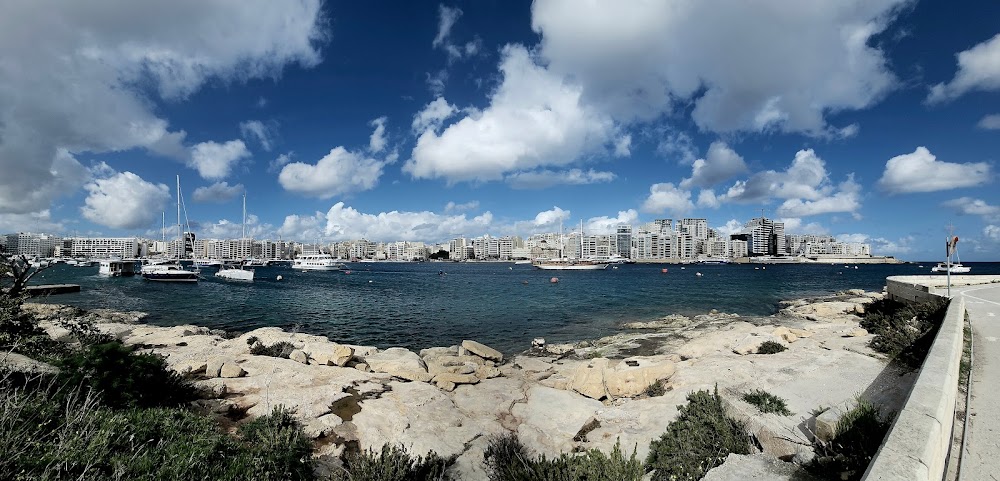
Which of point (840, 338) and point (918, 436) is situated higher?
point (918, 436)

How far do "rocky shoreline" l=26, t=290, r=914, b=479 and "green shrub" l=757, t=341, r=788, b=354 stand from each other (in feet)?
1.04

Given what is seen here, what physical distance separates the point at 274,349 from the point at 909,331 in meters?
22.3

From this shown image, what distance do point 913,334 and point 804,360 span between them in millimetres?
3986

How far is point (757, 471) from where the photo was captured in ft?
16.3

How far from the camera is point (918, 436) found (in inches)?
143

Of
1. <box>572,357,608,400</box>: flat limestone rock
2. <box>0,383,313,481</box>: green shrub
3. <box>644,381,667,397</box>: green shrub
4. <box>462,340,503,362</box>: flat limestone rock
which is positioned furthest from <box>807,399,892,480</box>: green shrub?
<box>462,340,503,362</box>: flat limestone rock

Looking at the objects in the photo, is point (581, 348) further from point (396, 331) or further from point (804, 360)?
point (396, 331)

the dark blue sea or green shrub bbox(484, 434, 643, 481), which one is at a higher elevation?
green shrub bbox(484, 434, 643, 481)

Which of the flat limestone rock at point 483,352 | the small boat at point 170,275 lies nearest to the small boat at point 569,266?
the small boat at point 170,275

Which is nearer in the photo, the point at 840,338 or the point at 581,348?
the point at 840,338

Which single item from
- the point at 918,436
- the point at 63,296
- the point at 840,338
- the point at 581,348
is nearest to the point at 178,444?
the point at 918,436

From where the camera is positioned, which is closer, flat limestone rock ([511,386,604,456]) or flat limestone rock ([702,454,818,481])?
flat limestone rock ([702,454,818,481])

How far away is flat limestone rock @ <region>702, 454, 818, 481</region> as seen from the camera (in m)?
4.77

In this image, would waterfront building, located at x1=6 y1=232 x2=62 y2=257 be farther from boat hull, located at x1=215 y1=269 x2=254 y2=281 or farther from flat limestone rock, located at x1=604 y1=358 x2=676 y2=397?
flat limestone rock, located at x1=604 y1=358 x2=676 y2=397
